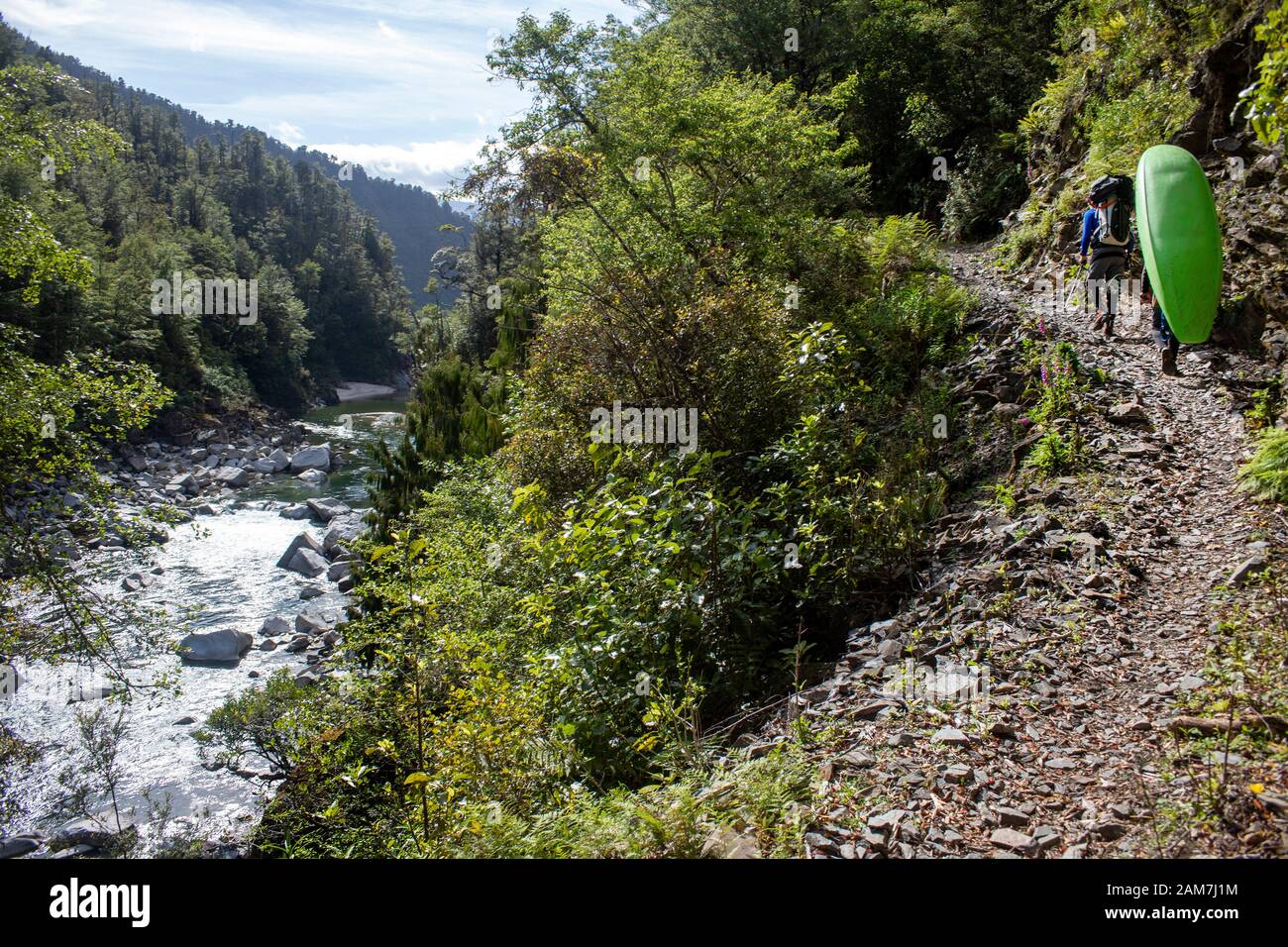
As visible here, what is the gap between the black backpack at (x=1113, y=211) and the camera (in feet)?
25.9

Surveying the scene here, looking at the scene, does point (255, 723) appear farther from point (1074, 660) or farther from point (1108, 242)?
point (1108, 242)

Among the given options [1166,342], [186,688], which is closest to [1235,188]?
[1166,342]

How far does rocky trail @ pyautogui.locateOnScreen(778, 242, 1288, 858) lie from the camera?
10.2 ft

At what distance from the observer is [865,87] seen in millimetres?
21172

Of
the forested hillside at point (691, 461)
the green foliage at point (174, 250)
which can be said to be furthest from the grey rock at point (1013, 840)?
the green foliage at point (174, 250)

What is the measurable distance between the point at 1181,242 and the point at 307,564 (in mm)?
23338

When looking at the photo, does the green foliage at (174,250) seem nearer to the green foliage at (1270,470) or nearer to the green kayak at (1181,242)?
the green kayak at (1181,242)

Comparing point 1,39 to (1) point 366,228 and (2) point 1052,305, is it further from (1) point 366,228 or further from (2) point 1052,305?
(2) point 1052,305

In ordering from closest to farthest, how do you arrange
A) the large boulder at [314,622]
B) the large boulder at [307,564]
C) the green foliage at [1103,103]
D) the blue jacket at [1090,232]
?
1. the blue jacket at [1090,232]
2. the green foliage at [1103,103]
3. the large boulder at [314,622]
4. the large boulder at [307,564]

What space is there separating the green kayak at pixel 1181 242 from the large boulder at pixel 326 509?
92.5 ft

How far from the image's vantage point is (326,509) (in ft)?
97.8

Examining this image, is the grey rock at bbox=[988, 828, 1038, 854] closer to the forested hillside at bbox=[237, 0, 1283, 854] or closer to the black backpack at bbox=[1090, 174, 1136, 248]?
the forested hillside at bbox=[237, 0, 1283, 854]
